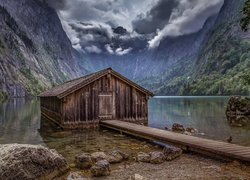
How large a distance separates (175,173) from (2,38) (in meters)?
165

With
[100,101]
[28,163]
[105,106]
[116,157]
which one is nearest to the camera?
[28,163]

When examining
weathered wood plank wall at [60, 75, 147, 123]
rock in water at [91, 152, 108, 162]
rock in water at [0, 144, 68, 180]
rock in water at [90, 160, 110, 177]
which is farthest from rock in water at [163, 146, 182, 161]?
weathered wood plank wall at [60, 75, 147, 123]

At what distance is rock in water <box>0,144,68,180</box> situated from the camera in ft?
30.6

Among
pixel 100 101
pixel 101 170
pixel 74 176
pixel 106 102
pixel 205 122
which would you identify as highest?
pixel 100 101

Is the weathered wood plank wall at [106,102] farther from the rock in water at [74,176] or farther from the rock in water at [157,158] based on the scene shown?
the rock in water at [74,176]

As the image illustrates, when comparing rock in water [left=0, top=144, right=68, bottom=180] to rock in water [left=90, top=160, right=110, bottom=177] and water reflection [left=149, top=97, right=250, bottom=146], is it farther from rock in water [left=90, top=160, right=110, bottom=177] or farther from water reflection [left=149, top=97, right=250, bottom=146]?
water reflection [left=149, top=97, right=250, bottom=146]

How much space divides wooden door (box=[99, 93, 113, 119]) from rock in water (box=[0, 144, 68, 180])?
49.9 ft

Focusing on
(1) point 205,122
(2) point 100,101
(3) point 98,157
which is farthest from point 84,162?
(1) point 205,122

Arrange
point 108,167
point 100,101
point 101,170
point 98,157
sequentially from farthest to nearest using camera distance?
point 100,101 < point 98,157 < point 108,167 < point 101,170

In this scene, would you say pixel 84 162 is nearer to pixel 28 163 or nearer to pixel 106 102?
pixel 28 163

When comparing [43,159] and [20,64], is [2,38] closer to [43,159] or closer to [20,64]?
[20,64]

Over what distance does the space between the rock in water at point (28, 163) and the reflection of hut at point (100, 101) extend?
13790mm

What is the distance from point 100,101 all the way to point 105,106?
2.35 ft

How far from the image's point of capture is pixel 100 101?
86.0 ft
